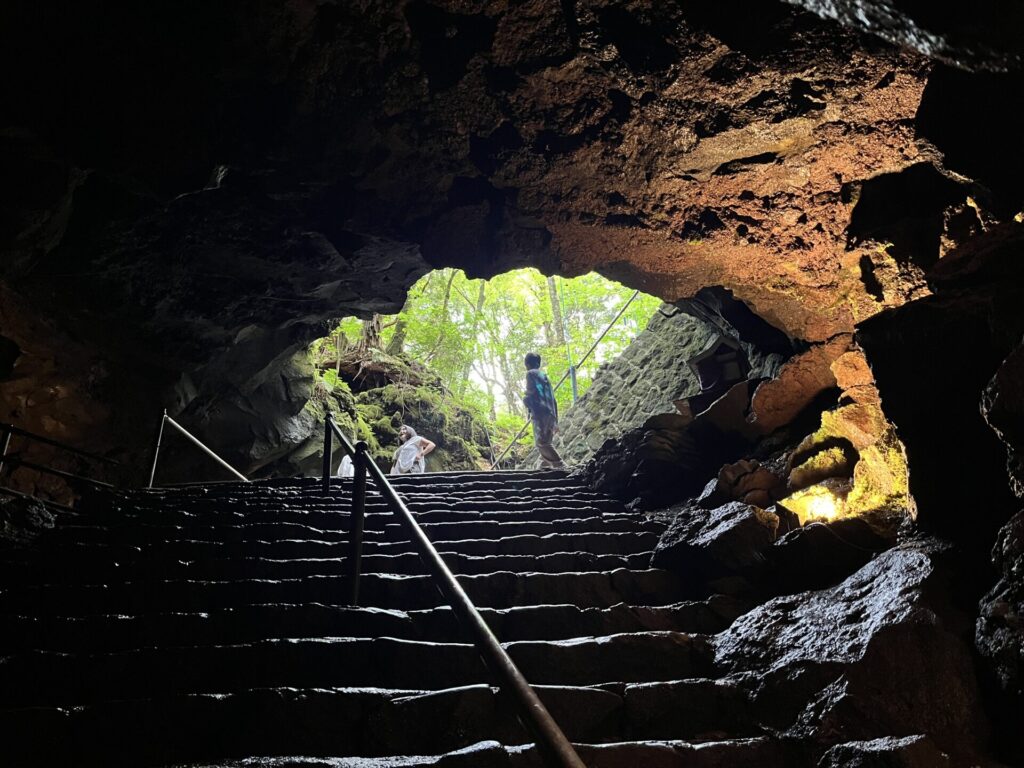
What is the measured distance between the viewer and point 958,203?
17.3 ft

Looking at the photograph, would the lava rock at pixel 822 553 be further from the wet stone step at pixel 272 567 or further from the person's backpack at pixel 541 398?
the person's backpack at pixel 541 398

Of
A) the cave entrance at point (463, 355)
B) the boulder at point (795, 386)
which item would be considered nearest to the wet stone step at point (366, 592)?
the boulder at point (795, 386)

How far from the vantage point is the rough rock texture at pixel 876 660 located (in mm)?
2402

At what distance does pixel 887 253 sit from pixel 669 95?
300 centimetres

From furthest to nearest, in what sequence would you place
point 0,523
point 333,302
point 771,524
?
1. point 333,302
2. point 0,523
3. point 771,524

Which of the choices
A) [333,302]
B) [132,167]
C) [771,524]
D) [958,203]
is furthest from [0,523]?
[958,203]

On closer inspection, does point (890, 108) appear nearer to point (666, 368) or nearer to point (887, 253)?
point (887, 253)

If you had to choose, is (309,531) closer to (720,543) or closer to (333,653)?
(333,653)

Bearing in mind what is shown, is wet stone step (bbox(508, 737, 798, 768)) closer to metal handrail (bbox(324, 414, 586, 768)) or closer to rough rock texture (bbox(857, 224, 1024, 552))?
metal handrail (bbox(324, 414, 586, 768))

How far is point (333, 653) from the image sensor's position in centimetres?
304

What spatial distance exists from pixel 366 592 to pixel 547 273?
4.92m

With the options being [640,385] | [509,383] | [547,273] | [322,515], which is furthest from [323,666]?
[509,383]

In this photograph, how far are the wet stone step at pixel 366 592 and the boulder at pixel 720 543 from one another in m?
0.23

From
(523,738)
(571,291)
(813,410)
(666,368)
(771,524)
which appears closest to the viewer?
(523,738)
